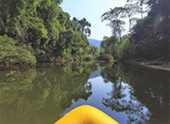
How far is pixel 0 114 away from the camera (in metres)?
2.05

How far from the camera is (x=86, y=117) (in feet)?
3.75

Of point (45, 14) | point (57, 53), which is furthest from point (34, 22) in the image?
point (57, 53)

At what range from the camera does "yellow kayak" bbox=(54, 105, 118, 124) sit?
1095mm

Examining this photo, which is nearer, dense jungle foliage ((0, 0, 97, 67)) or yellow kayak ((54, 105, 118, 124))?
yellow kayak ((54, 105, 118, 124))

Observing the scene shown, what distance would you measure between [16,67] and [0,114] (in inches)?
346

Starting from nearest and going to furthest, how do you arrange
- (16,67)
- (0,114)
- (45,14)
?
(0,114)
(16,67)
(45,14)

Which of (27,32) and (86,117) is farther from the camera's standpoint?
(27,32)

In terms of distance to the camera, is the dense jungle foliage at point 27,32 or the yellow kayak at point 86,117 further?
the dense jungle foliage at point 27,32

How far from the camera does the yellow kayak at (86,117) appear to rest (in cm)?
109

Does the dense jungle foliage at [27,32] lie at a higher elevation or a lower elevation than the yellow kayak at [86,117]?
higher

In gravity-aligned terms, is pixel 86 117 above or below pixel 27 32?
below

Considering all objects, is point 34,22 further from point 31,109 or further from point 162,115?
point 162,115

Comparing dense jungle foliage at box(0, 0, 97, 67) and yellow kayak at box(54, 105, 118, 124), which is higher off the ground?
dense jungle foliage at box(0, 0, 97, 67)

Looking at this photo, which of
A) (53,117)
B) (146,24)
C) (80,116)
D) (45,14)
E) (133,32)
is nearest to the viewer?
(80,116)
